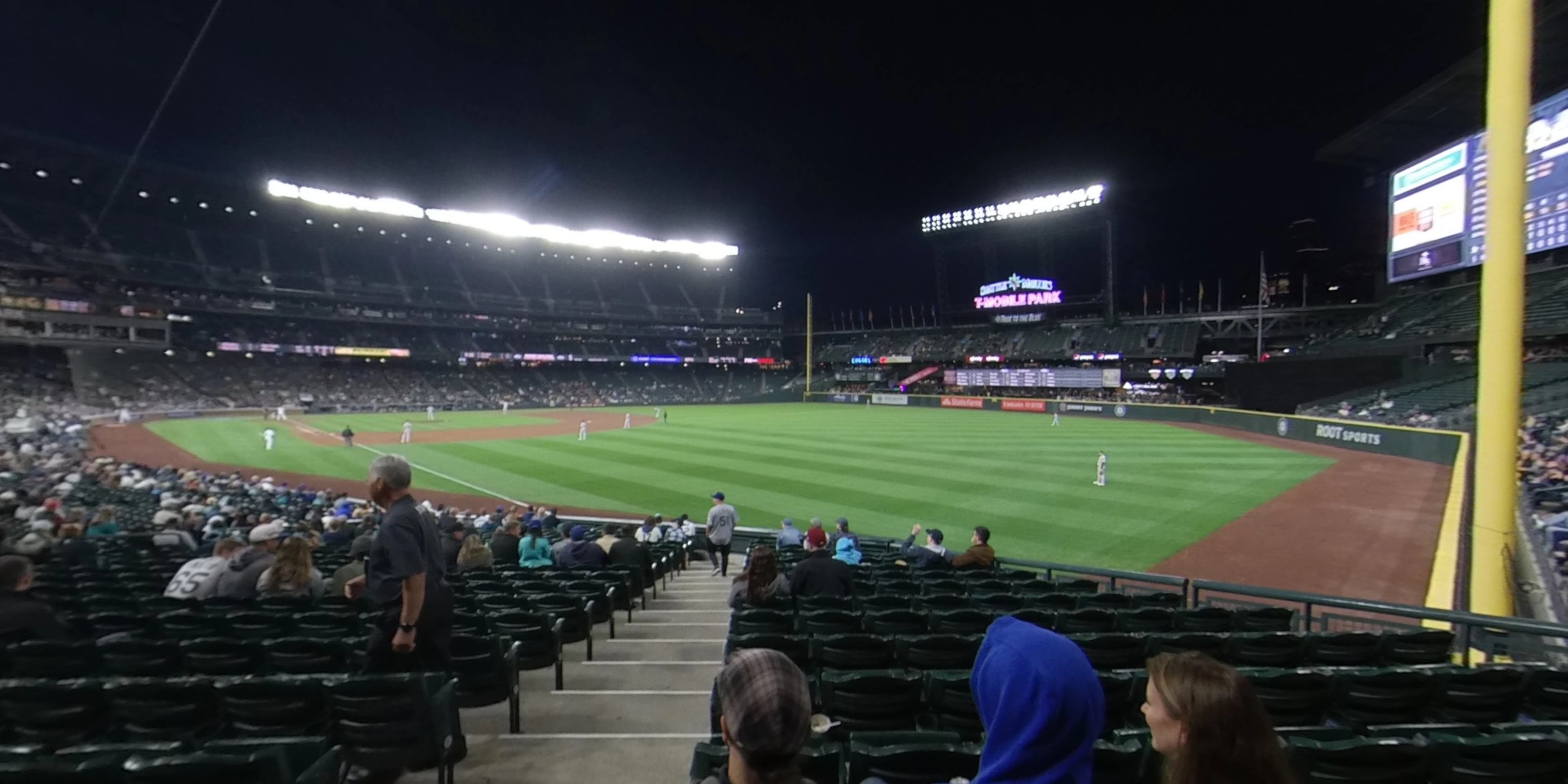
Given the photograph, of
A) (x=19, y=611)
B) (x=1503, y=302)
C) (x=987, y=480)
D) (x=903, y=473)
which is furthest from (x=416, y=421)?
(x=1503, y=302)

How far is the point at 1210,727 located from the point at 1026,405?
200ft

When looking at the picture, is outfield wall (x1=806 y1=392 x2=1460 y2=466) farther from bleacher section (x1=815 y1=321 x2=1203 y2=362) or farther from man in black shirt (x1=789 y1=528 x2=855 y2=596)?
man in black shirt (x1=789 y1=528 x2=855 y2=596)

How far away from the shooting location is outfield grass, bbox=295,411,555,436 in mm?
42459

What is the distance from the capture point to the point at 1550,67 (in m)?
30.8

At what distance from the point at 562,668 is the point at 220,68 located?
47.4m

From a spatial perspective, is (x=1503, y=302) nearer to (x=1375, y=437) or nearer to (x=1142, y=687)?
(x=1142, y=687)

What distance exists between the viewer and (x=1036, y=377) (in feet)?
227

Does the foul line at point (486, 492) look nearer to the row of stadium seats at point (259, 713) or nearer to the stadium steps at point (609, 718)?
the stadium steps at point (609, 718)

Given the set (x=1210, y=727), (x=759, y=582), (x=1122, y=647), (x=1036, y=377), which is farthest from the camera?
(x=1036, y=377)

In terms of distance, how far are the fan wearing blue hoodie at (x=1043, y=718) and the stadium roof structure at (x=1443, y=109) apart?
39.2 meters

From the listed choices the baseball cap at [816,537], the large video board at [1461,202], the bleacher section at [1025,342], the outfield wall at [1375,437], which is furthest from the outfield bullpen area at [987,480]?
the bleacher section at [1025,342]

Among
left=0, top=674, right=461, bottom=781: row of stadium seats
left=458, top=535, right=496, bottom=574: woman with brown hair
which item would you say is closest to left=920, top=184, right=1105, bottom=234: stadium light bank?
left=458, top=535, right=496, bottom=574: woman with brown hair

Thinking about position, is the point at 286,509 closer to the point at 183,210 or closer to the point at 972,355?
the point at 183,210

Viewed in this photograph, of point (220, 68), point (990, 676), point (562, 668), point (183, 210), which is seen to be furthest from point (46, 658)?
point (183, 210)
